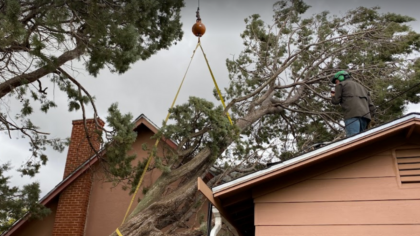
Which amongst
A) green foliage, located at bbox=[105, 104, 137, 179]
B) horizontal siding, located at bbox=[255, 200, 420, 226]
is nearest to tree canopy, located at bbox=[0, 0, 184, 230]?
green foliage, located at bbox=[105, 104, 137, 179]

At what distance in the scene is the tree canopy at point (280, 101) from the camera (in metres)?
7.88

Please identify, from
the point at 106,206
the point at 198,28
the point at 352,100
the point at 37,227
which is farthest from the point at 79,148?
the point at 352,100

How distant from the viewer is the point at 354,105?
21.9ft

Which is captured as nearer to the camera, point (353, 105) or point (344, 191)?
point (344, 191)

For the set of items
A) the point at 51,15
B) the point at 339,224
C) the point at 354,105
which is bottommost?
the point at 339,224

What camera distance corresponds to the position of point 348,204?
4660 millimetres

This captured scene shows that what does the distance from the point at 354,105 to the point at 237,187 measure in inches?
124

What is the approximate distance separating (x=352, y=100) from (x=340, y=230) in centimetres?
293

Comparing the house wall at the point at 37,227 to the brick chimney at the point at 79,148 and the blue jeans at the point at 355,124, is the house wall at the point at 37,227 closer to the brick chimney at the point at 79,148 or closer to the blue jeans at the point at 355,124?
the brick chimney at the point at 79,148

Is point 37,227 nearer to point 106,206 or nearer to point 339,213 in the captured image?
point 106,206

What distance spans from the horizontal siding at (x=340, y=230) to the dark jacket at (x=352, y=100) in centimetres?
252

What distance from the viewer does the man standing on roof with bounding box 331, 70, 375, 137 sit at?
21.6ft

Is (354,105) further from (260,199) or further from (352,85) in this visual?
(260,199)

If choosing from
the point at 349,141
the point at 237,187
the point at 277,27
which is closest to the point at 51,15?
the point at 237,187
